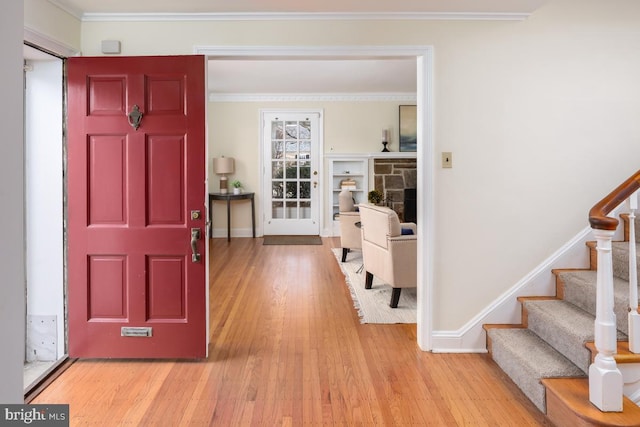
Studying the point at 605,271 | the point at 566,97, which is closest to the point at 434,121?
the point at 566,97

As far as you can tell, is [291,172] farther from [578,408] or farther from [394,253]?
[578,408]

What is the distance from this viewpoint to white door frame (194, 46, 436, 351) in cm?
300

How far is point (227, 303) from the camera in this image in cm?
419

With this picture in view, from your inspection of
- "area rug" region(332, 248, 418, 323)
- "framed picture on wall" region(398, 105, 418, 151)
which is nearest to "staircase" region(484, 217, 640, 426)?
"area rug" region(332, 248, 418, 323)

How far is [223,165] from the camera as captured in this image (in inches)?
305

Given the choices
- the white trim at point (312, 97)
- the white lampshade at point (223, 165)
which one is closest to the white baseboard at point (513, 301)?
the white trim at point (312, 97)

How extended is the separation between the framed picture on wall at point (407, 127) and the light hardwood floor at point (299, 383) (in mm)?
4850

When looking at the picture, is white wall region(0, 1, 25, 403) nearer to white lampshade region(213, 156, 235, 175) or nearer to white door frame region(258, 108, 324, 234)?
white lampshade region(213, 156, 235, 175)

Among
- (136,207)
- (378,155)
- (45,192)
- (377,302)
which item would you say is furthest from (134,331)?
(378,155)

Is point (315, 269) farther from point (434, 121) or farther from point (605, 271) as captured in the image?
point (605, 271)

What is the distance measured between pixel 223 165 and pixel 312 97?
203cm

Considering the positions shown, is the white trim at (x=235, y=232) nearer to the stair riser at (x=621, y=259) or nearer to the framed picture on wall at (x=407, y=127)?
the framed picture on wall at (x=407, y=127)

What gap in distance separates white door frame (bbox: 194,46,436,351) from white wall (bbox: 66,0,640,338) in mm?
45

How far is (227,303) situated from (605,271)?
317 centimetres
